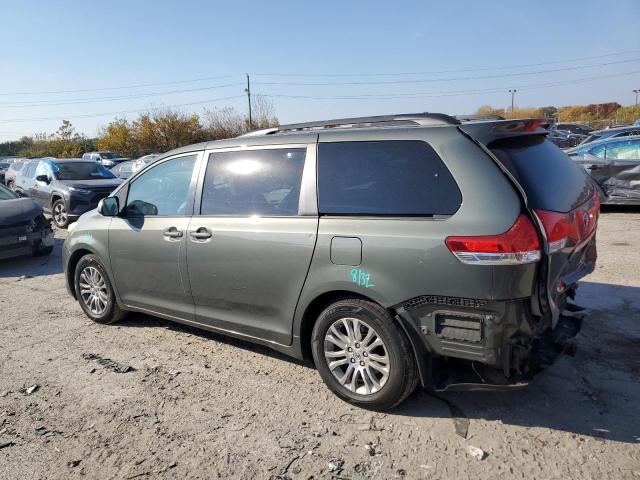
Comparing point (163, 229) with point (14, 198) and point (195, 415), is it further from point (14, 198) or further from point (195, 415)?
→ point (14, 198)

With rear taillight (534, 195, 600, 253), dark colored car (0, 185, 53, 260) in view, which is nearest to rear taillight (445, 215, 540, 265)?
rear taillight (534, 195, 600, 253)

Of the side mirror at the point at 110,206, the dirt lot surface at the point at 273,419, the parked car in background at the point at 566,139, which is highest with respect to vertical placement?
the parked car in background at the point at 566,139

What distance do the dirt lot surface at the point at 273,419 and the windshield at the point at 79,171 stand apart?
8.98m

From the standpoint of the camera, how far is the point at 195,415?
132 inches

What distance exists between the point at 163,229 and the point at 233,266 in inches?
36.9

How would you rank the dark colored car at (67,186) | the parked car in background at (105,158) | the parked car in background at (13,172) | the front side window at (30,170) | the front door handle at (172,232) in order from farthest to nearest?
the parked car in background at (105,158) < the parked car in background at (13,172) < the front side window at (30,170) < the dark colored car at (67,186) < the front door handle at (172,232)

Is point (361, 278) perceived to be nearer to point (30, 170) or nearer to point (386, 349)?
point (386, 349)

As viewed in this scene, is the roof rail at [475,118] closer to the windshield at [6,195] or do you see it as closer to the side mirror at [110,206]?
the side mirror at [110,206]

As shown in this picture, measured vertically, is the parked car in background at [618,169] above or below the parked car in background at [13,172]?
below

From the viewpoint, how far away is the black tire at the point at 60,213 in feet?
38.5

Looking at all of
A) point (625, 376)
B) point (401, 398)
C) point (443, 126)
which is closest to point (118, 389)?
point (401, 398)

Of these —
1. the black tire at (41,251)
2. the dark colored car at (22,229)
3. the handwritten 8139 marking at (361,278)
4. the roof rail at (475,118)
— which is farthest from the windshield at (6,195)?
the roof rail at (475,118)

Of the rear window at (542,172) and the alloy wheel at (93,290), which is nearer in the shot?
the rear window at (542,172)

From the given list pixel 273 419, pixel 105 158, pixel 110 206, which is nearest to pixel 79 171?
pixel 110 206
